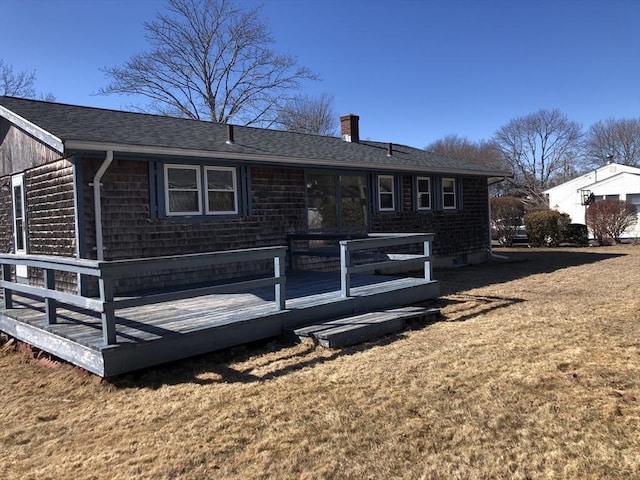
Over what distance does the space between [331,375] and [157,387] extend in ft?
5.44

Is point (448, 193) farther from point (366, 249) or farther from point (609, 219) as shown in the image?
point (609, 219)

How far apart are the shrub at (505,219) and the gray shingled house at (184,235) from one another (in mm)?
9832

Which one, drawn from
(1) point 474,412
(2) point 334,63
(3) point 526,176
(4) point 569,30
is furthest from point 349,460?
(3) point 526,176

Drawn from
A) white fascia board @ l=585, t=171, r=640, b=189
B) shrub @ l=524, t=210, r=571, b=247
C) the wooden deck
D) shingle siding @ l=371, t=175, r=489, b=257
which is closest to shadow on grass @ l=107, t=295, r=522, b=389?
the wooden deck

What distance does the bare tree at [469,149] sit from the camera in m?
51.3

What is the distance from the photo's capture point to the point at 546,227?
68.1ft

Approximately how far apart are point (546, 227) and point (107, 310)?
19628 millimetres

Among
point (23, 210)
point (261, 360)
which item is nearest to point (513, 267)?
point (261, 360)

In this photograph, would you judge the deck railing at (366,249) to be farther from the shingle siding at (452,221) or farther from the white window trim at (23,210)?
the white window trim at (23,210)

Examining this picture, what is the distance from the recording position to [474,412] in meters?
3.78

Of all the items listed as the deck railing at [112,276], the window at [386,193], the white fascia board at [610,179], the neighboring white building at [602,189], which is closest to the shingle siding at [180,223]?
the deck railing at [112,276]

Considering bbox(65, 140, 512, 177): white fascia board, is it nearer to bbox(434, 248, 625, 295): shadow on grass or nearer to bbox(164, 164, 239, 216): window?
bbox(164, 164, 239, 216): window

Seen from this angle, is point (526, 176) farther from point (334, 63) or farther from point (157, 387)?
point (157, 387)

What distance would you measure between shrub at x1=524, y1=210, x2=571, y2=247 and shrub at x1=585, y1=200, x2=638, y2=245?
1083mm
